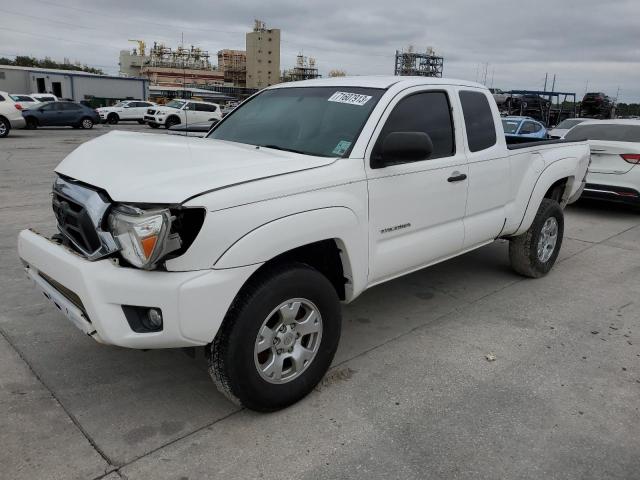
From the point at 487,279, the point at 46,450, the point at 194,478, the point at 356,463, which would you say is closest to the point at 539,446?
the point at 356,463

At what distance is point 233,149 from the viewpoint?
3.31 meters

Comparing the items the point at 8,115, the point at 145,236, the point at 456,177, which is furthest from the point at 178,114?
the point at 145,236

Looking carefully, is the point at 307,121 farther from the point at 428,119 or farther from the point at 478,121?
the point at 478,121

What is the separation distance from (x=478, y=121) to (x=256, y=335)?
279cm

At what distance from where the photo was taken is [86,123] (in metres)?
27.1

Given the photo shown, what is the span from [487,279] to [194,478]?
3.83 m

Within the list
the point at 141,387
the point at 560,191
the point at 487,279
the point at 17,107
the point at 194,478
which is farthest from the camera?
the point at 17,107

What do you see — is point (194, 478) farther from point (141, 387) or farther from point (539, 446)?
point (539, 446)

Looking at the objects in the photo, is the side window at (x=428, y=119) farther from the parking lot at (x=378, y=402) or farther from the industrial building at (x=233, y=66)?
the industrial building at (x=233, y=66)

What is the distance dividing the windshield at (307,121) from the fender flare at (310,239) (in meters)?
0.48

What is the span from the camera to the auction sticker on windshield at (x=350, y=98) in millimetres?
3606

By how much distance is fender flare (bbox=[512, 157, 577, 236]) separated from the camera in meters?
4.97

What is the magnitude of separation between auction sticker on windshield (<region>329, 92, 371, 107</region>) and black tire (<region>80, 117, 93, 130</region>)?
26407 mm

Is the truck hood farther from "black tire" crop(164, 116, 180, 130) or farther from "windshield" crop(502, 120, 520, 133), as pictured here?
"black tire" crop(164, 116, 180, 130)
